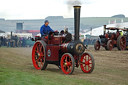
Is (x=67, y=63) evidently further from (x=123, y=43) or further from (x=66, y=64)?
(x=123, y=43)

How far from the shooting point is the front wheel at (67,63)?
8.38 m

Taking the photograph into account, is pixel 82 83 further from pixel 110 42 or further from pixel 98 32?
pixel 98 32

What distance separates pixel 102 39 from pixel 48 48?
38.7 ft

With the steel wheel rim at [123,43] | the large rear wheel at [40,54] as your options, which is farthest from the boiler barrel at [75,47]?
the steel wheel rim at [123,43]

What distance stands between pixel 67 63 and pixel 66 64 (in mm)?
41

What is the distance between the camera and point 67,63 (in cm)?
859

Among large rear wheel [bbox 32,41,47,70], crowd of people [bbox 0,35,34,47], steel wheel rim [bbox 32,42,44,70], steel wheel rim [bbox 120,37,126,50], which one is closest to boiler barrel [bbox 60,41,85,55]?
large rear wheel [bbox 32,41,47,70]

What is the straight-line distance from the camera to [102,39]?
68.0 ft

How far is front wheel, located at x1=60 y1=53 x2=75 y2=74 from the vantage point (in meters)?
8.38

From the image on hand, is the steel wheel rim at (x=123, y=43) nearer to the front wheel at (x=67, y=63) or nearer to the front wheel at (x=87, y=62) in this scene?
the front wheel at (x=87, y=62)

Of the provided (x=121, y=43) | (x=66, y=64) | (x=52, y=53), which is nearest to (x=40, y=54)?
(x=52, y=53)

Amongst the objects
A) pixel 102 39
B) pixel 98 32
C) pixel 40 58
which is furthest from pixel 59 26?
pixel 40 58

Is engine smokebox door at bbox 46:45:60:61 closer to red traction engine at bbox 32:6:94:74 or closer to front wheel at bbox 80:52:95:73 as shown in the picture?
red traction engine at bbox 32:6:94:74

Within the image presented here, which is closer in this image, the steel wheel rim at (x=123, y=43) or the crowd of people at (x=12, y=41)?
the steel wheel rim at (x=123, y=43)
